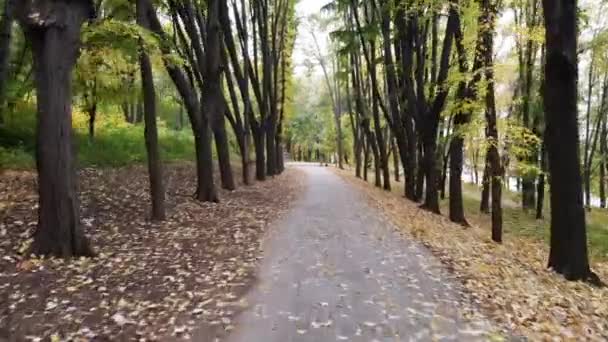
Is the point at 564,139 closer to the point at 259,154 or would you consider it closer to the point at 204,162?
the point at 204,162

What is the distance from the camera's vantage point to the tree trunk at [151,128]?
372 inches

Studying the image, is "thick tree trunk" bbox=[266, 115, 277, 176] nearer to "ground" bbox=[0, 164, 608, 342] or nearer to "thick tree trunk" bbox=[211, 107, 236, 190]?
"thick tree trunk" bbox=[211, 107, 236, 190]

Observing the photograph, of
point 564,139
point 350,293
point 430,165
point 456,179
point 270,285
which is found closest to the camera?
point 350,293

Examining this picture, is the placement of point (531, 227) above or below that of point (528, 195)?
below

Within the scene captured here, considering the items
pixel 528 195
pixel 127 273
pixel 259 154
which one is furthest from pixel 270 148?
pixel 127 273

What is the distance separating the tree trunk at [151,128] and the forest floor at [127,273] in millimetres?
438

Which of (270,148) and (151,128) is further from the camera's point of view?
(270,148)

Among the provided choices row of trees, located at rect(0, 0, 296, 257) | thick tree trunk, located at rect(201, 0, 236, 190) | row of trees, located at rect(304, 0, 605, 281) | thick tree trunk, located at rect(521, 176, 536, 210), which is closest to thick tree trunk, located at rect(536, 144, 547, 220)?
row of trees, located at rect(304, 0, 605, 281)

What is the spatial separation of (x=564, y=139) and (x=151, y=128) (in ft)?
23.6

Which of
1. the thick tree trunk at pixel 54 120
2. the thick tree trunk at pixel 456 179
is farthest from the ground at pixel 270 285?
the thick tree trunk at pixel 456 179

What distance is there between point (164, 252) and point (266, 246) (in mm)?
1811

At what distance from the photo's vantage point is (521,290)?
6.65m

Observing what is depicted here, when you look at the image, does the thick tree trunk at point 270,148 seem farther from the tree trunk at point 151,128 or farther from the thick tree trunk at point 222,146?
the tree trunk at point 151,128

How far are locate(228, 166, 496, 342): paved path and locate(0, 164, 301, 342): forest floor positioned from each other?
1.29 ft
